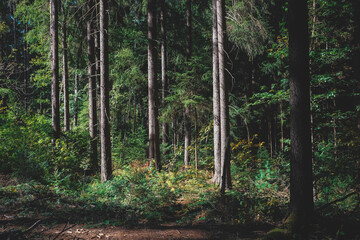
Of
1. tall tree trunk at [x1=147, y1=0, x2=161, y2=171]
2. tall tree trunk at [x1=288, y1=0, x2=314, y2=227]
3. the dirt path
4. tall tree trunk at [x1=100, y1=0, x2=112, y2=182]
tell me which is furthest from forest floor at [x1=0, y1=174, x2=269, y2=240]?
tall tree trunk at [x1=147, y1=0, x2=161, y2=171]

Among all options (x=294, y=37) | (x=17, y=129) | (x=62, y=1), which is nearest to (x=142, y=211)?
(x=294, y=37)

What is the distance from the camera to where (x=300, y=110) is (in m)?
3.99

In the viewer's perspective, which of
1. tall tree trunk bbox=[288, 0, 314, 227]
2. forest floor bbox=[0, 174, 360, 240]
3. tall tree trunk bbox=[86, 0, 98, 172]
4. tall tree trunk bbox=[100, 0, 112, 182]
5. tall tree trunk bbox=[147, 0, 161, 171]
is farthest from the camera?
tall tree trunk bbox=[86, 0, 98, 172]

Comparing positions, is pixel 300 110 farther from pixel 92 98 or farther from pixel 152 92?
pixel 92 98

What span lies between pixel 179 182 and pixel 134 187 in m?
2.50

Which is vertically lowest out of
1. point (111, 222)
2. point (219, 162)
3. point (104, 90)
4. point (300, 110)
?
point (111, 222)

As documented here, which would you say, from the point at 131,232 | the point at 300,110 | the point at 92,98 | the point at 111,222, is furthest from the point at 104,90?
the point at 300,110

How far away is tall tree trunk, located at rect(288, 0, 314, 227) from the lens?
13.0 ft

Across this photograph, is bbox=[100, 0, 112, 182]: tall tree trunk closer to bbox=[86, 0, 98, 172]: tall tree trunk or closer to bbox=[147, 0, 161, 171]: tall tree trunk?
bbox=[147, 0, 161, 171]: tall tree trunk

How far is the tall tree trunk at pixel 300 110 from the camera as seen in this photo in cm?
396

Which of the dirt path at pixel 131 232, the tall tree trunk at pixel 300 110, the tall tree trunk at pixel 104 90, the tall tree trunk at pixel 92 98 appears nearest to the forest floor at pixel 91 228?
the dirt path at pixel 131 232

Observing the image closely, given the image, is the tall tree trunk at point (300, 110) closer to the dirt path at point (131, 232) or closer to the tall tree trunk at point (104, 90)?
the dirt path at point (131, 232)

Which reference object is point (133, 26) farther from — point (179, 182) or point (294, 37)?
point (294, 37)

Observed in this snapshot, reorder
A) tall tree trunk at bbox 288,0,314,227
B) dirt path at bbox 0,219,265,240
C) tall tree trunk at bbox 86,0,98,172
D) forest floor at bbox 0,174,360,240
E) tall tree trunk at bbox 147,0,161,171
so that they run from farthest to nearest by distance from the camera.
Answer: tall tree trunk at bbox 86,0,98,172
tall tree trunk at bbox 147,0,161,171
dirt path at bbox 0,219,265,240
forest floor at bbox 0,174,360,240
tall tree trunk at bbox 288,0,314,227
